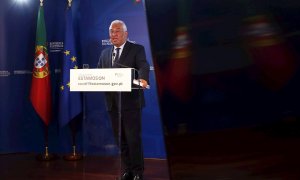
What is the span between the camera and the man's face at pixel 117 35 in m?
3.04

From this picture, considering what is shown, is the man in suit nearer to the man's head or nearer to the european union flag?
the man's head

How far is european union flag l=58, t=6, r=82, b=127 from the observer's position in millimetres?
4332

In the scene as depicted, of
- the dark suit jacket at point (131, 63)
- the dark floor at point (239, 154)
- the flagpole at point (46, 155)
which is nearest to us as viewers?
the dark floor at point (239, 154)

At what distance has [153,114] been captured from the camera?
4.36 m

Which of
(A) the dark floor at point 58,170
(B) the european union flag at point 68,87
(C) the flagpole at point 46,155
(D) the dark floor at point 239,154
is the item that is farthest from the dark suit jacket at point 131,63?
(D) the dark floor at point 239,154

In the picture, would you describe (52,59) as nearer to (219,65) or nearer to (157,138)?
(157,138)

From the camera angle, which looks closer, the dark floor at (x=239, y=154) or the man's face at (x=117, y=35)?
the dark floor at (x=239, y=154)

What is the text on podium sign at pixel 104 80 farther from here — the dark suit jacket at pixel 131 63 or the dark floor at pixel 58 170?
the dark floor at pixel 58 170

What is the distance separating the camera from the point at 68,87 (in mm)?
4367

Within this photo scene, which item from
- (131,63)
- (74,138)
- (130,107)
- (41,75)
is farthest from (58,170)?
(131,63)

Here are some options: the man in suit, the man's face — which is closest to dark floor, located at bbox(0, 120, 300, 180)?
the man in suit

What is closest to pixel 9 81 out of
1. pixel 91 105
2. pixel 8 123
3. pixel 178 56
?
pixel 8 123

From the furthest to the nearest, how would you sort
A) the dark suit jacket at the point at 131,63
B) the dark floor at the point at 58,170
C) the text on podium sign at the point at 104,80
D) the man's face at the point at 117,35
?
the dark floor at the point at 58,170 → the man's face at the point at 117,35 → the dark suit jacket at the point at 131,63 → the text on podium sign at the point at 104,80

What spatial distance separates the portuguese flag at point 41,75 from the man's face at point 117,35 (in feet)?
5.83
